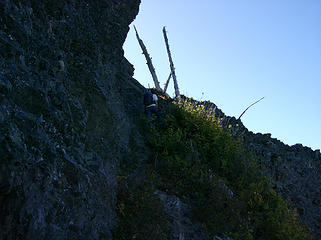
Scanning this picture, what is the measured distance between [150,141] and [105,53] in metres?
3.05

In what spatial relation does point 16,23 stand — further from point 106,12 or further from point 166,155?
point 166,155

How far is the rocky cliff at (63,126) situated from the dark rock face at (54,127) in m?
0.01

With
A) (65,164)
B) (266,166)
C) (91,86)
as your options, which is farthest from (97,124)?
(266,166)

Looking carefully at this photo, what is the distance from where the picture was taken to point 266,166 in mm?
11406

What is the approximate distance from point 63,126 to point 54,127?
0.82 ft

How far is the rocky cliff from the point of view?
136 inches

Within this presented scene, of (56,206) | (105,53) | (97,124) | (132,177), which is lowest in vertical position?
(56,206)

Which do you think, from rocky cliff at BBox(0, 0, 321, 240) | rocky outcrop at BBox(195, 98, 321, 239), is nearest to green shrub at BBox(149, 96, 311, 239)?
rocky cliff at BBox(0, 0, 321, 240)

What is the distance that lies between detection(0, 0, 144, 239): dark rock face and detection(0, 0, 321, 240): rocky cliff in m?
0.01

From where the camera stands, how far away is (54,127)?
179 inches

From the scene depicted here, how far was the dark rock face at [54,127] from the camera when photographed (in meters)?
3.41

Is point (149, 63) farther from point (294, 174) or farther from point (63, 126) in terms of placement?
point (63, 126)

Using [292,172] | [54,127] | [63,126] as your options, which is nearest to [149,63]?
[292,172]

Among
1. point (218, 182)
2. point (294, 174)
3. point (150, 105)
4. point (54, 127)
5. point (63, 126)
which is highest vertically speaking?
point (150, 105)
